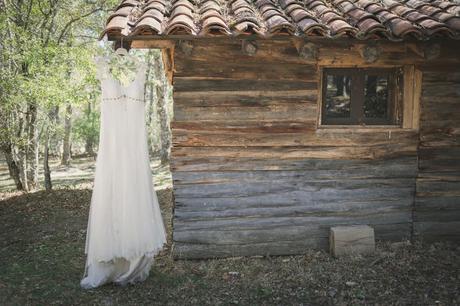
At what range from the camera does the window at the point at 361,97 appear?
581 centimetres

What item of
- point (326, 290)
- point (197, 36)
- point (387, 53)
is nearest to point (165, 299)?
point (326, 290)

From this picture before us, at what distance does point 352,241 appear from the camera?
18.9 feet

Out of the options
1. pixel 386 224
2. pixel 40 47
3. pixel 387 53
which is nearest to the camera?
pixel 387 53

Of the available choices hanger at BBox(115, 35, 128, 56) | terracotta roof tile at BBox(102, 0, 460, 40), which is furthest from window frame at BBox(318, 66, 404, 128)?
hanger at BBox(115, 35, 128, 56)

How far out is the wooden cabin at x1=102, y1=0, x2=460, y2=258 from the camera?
18.0 ft

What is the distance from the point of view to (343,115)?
5.93m

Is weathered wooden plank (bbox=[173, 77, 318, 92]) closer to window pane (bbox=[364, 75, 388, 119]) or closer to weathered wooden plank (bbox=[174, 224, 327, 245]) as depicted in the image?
window pane (bbox=[364, 75, 388, 119])

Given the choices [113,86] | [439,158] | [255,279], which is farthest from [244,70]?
[439,158]

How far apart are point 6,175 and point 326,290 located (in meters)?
16.9

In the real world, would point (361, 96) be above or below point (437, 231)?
above

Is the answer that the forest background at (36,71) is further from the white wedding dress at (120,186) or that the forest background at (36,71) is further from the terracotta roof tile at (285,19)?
the white wedding dress at (120,186)

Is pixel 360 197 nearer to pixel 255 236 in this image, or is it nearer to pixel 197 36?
pixel 255 236

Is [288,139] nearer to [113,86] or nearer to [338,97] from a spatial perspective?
[338,97]

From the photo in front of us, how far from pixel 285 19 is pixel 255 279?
3.17 m
